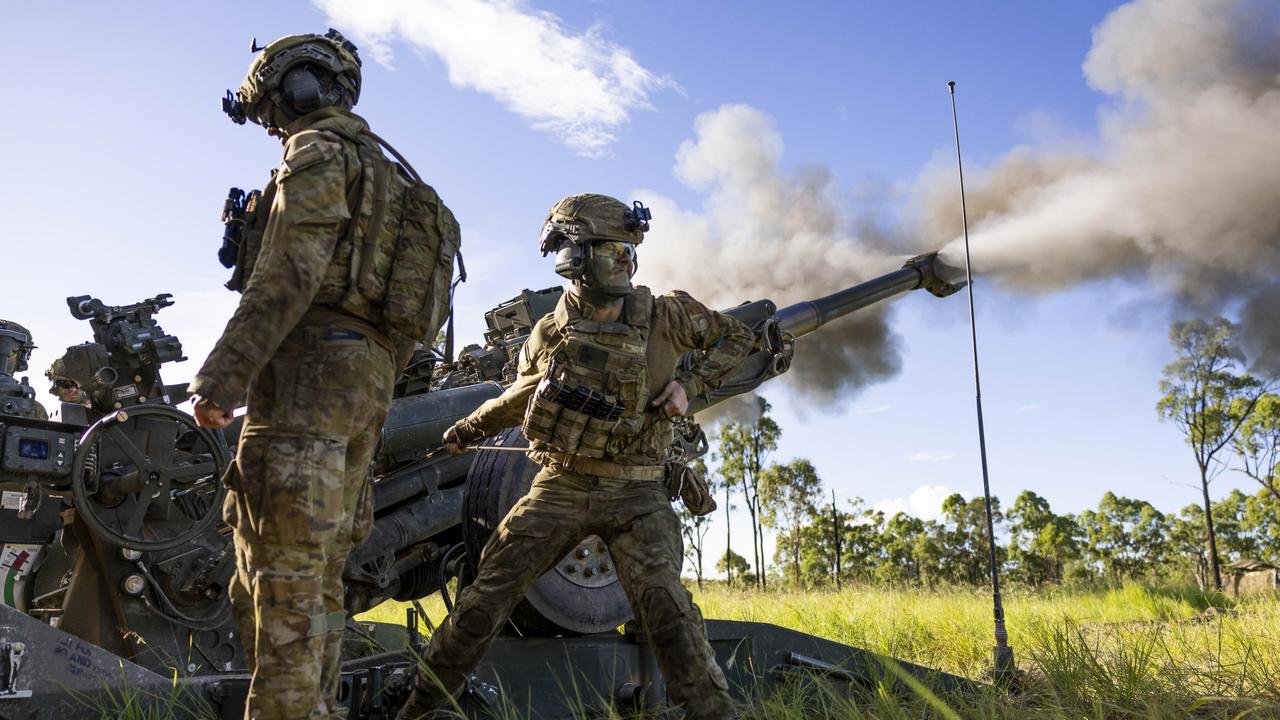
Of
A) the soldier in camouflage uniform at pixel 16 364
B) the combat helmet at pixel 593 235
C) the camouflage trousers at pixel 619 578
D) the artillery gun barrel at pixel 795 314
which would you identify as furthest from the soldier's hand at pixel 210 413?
the soldier in camouflage uniform at pixel 16 364

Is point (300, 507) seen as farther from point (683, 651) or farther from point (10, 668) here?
point (683, 651)

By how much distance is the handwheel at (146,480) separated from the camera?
458 cm

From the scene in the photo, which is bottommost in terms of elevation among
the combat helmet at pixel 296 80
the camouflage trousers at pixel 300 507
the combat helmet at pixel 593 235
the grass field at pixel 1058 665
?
the grass field at pixel 1058 665

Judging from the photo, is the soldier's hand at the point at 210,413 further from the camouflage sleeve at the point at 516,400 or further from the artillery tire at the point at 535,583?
the artillery tire at the point at 535,583

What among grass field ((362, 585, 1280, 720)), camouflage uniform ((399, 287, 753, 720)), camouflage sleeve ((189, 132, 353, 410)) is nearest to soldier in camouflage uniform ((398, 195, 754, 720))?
camouflage uniform ((399, 287, 753, 720))

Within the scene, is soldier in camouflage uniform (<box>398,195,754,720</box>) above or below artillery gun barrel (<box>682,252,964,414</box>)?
below

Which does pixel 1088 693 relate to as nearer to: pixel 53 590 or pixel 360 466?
pixel 360 466

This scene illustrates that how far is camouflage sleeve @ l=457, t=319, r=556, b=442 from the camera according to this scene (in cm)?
414

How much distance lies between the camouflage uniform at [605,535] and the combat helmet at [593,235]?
0.39 feet

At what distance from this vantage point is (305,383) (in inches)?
116

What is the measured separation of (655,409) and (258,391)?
1583 millimetres

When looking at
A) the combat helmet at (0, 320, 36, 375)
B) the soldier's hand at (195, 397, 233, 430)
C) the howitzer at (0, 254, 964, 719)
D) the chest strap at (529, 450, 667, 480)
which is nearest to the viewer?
the soldier's hand at (195, 397, 233, 430)

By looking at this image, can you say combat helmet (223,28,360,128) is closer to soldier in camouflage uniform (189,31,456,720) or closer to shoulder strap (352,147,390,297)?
soldier in camouflage uniform (189,31,456,720)

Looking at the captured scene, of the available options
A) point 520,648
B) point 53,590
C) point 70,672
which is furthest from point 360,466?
point 53,590
